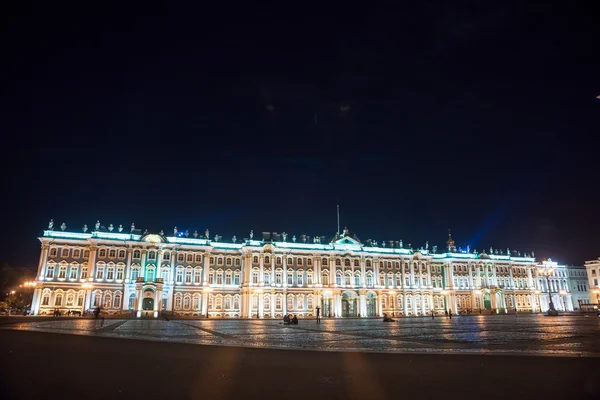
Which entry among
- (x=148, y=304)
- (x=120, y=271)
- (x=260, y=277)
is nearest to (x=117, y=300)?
(x=120, y=271)

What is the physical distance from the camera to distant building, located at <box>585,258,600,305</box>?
107500 millimetres

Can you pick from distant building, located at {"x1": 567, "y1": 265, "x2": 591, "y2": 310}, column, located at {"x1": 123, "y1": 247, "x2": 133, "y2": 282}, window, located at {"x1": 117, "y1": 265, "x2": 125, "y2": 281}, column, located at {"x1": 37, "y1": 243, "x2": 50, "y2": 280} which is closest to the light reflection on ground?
column, located at {"x1": 123, "y1": 247, "x2": 133, "y2": 282}

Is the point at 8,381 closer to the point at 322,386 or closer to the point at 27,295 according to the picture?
the point at 322,386

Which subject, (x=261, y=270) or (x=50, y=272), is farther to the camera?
(x=261, y=270)

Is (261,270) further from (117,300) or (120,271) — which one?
(117,300)

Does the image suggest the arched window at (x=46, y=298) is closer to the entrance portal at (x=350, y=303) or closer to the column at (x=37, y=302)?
the column at (x=37, y=302)

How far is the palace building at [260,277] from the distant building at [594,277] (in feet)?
75.7

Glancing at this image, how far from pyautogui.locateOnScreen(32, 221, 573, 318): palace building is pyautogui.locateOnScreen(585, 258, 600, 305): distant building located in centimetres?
2307

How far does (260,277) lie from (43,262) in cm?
3519

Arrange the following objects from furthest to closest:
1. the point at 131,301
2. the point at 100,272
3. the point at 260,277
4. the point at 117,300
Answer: the point at 260,277 → the point at 131,301 → the point at 100,272 → the point at 117,300

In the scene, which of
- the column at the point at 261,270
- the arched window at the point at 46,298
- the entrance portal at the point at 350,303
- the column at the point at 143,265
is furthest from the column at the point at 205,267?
the entrance portal at the point at 350,303

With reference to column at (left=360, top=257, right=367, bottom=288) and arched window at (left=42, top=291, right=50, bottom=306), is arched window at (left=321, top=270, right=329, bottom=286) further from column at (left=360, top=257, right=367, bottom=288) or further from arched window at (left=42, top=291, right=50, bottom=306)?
arched window at (left=42, top=291, right=50, bottom=306)

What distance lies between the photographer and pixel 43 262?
6538 cm

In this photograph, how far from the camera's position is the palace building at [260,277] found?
66.8m
